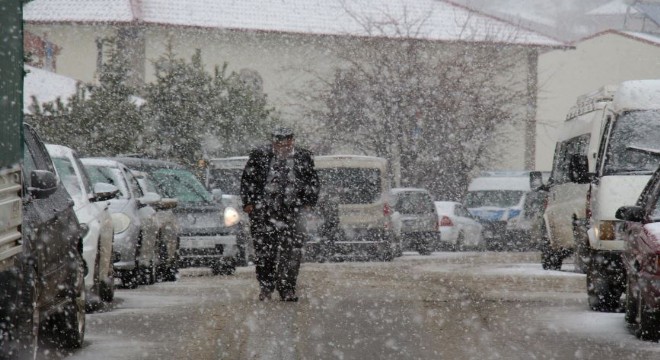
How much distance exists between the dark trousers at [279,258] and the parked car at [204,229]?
20.6ft

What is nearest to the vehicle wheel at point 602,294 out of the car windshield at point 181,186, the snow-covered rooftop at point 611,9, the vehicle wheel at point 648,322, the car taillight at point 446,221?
the vehicle wheel at point 648,322

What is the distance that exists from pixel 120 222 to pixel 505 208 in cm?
2217

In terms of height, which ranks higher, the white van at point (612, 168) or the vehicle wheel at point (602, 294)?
the white van at point (612, 168)

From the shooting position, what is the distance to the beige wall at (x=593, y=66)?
68938mm

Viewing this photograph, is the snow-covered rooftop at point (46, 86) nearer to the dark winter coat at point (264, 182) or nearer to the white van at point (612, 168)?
the dark winter coat at point (264, 182)

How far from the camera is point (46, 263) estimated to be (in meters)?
8.93

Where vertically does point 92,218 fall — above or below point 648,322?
above

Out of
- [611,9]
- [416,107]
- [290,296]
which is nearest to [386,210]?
[290,296]

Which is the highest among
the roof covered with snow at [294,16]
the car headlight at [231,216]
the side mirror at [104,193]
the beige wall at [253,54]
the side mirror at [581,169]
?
the roof covered with snow at [294,16]

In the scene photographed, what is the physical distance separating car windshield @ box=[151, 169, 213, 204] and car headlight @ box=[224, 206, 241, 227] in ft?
1.23

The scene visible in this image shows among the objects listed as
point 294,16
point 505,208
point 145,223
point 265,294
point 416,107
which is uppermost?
point 294,16

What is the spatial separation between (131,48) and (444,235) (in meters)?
21.8

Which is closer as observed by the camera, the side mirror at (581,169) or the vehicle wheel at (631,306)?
the vehicle wheel at (631,306)

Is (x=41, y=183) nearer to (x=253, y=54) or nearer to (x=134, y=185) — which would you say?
(x=134, y=185)
